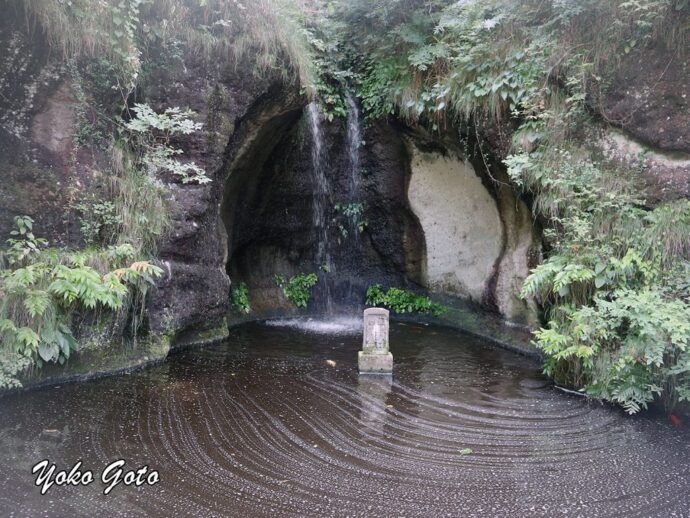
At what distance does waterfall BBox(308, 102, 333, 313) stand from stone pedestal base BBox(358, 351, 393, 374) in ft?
14.8

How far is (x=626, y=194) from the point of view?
6.40m

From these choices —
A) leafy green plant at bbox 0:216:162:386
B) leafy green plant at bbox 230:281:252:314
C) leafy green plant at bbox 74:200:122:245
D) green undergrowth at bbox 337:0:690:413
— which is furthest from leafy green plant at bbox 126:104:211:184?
green undergrowth at bbox 337:0:690:413

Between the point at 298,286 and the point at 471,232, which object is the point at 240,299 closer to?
the point at 298,286

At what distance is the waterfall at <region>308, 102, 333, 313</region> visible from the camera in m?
10.5

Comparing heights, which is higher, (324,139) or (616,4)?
(616,4)

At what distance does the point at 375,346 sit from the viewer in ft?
22.2

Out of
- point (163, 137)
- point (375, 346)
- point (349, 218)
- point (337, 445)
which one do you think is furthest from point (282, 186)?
point (337, 445)

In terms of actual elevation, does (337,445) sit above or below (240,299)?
below

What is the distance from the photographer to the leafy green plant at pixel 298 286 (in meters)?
11.0

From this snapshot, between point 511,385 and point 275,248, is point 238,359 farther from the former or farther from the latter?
point 275,248

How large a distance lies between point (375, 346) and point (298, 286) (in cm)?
461

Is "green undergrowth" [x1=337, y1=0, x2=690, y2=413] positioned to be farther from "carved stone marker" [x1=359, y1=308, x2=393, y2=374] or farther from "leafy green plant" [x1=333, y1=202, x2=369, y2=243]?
"leafy green plant" [x1=333, y1=202, x2=369, y2=243]

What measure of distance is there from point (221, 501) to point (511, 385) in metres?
3.92

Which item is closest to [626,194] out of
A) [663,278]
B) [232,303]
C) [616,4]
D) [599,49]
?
[663,278]
